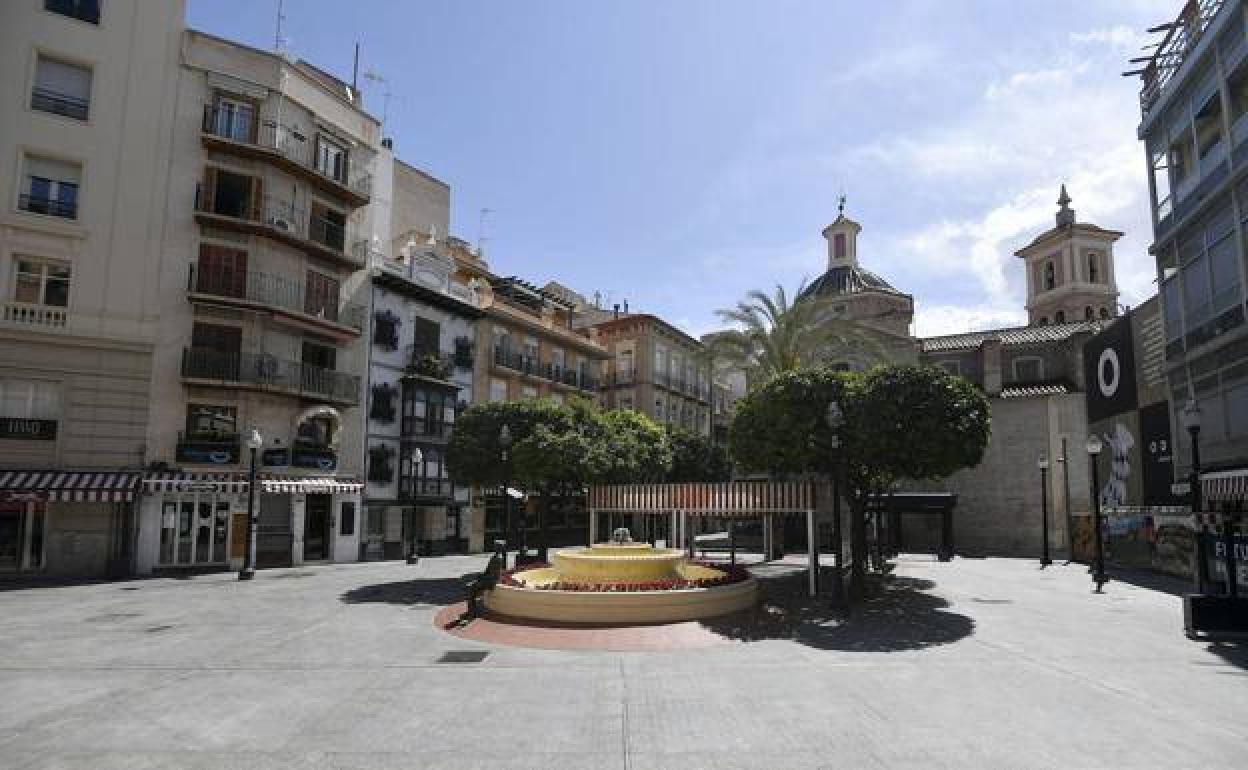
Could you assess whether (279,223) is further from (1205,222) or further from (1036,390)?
(1036,390)

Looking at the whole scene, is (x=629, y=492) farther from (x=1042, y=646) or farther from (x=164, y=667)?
(x=164, y=667)

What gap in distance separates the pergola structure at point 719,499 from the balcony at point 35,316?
19.3 metres

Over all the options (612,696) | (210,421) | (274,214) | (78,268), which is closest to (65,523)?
(210,421)

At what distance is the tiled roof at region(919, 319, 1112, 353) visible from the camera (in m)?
43.1

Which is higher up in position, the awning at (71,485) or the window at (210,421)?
the window at (210,421)

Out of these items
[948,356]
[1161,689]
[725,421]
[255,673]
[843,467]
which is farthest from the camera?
[725,421]

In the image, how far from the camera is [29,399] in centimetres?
2425

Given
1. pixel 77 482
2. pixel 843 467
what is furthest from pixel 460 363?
pixel 843 467

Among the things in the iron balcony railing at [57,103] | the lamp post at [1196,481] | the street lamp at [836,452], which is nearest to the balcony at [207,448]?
the iron balcony railing at [57,103]

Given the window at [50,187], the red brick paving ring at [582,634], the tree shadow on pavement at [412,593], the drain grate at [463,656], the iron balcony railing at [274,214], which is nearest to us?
the drain grate at [463,656]

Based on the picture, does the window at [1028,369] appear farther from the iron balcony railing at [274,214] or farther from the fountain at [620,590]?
the iron balcony railing at [274,214]

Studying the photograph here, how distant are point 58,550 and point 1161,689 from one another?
2977 cm

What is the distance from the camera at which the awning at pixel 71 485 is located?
2255 cm

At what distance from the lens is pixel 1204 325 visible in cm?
2192
